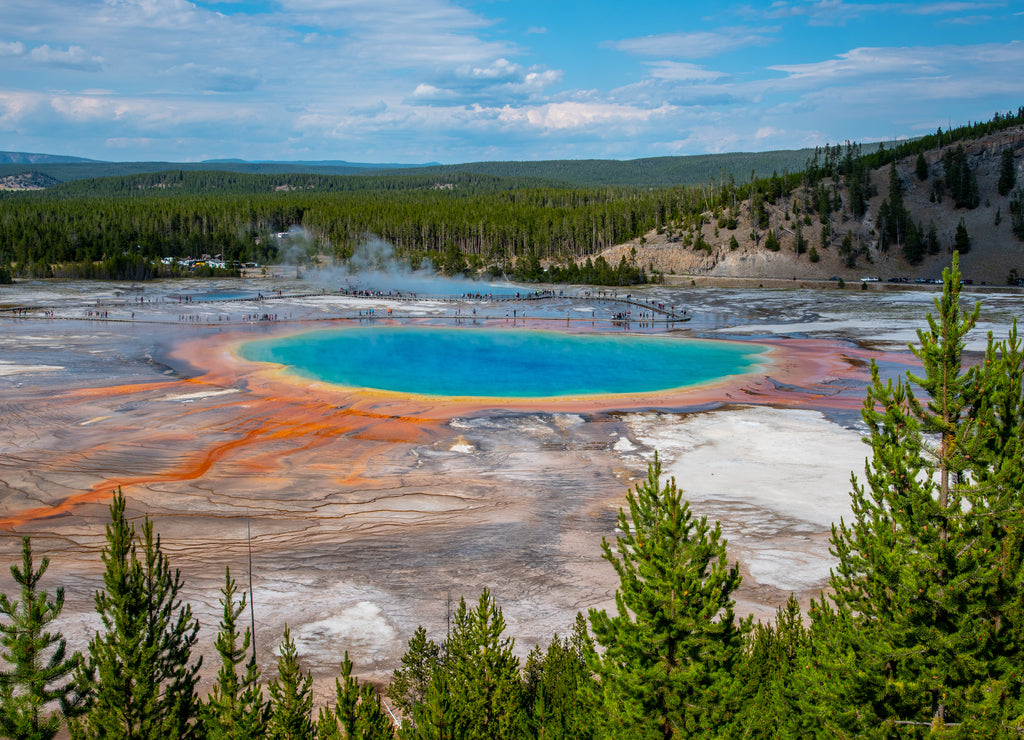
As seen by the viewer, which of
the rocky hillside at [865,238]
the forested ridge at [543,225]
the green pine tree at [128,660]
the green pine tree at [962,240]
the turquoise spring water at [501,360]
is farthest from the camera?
the forested ridge at [543,225]

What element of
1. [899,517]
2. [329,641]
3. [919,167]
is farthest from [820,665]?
[919,167]

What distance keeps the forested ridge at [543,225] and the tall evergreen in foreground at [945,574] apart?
8604cm

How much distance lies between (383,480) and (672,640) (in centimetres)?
1624

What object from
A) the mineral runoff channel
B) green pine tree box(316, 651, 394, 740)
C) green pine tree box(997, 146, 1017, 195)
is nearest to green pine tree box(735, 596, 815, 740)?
the mineral runoff channel

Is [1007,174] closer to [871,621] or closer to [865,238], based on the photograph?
[865,238]

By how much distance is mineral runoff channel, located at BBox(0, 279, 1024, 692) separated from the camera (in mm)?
16125

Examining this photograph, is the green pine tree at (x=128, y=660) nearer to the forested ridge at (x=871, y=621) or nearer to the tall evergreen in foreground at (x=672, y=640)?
the forested ridge at (x=871, y=621)

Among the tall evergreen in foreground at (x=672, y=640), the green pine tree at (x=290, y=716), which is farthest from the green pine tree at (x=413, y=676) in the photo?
the tall evergreen in foreground at (x=672, y=640)

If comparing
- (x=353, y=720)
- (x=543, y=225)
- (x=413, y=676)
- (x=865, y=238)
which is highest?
(x=543, y=225)

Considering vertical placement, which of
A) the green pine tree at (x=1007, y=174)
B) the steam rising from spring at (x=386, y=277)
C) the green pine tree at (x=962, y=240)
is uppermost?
the green pine tree at (x=1007, y=174)

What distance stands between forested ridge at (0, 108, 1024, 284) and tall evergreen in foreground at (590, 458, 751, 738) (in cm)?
8652

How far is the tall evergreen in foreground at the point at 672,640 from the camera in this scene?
7902mm

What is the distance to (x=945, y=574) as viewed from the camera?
25.6ft

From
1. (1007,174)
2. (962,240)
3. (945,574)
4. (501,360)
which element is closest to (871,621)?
(945,574)
